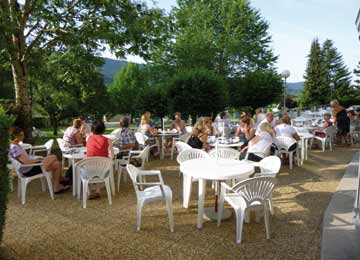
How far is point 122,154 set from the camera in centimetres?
511

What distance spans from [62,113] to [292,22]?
14926mm

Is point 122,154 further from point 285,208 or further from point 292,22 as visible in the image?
Answer: point 292,22

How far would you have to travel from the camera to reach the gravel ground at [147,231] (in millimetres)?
2658

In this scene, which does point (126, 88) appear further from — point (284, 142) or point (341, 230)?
point (341, 230)

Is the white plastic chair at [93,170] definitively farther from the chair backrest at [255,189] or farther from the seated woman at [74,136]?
the chair backrest at [255,189]

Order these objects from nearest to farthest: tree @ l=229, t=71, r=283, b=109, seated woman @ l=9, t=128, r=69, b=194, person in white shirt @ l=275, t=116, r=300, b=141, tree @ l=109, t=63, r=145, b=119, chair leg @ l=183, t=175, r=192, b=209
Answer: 1. chair leg @ l=183, t=175, r=192, b=209
2. seated woman @ l=9, t=128, r=69, b=194
3. person in white shirt @ l=275, t=116, r=300, b=141
4. tree @ l=229, t=71, r=283, b=109
5. tree @ l=109, t=63, r=145, b=119

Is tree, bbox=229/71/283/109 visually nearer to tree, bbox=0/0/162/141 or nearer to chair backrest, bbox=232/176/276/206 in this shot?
tree, bbox=0/0/162/141

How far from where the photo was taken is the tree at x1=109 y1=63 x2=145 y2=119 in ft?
115

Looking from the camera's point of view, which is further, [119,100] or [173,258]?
[119,100]

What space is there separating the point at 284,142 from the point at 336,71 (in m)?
38.9

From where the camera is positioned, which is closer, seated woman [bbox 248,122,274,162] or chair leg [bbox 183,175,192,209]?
chair leg [bbox 183,175,192,209]

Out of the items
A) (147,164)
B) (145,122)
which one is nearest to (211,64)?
(145,122)

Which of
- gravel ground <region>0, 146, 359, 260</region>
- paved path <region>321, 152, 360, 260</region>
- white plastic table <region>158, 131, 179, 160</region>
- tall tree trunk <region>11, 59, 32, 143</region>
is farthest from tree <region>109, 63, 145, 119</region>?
paved path <region>321, 152, 360, 260</region>

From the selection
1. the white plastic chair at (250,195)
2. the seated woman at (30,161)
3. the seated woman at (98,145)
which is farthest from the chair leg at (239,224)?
the seated woman at (30,161)
